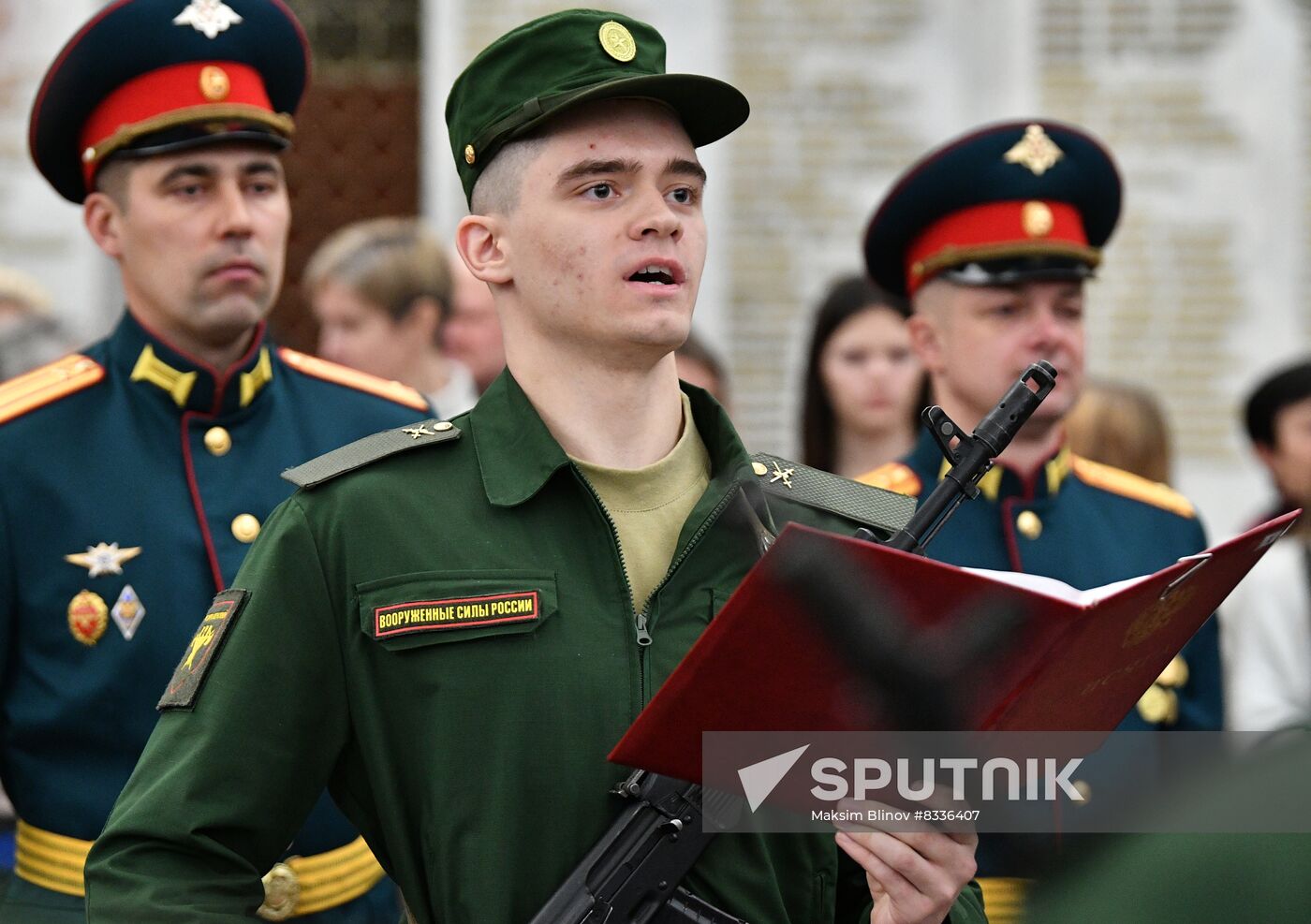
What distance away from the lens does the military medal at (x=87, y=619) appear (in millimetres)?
3838

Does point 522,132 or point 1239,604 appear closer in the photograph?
point 522,132

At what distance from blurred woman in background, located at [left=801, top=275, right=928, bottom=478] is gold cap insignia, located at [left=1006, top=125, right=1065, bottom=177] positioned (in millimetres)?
1688

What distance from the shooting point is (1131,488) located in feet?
15.8

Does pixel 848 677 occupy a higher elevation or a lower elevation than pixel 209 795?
higher

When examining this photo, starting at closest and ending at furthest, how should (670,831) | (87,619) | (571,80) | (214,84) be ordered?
1. (670,831)
2. (571,80)
3. (87,619)
4. (214,84)

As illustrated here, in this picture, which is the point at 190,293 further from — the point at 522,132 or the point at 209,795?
the point at 209,795

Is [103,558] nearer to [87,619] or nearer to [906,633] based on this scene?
[87,619]

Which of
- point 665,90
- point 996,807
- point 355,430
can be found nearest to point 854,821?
point 996,807

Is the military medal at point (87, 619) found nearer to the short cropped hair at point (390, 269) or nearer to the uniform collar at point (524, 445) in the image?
the uniform collar at point (524, 445)

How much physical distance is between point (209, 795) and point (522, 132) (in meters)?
1.02

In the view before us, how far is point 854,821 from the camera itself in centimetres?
260

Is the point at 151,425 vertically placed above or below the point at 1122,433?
below

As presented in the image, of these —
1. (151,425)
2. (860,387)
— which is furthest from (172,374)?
(860,387)

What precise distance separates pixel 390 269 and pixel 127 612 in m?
3.12
